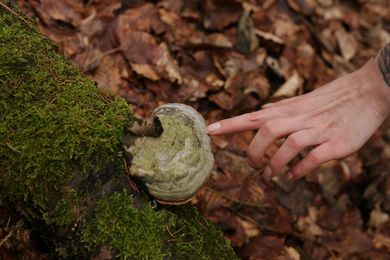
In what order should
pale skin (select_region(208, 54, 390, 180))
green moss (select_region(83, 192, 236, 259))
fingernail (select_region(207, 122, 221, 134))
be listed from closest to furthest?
green moss (select_region(83, 192, 236, 259)) → fingernail (select_region(207, 122, 221, 134)) → pale skin (select_region(208, 54, 390, 180))

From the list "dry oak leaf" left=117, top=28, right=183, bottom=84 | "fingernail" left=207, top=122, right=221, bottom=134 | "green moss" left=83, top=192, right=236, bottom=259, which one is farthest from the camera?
"dry oak leaf" left=117, top=28, right=183, bottom=84

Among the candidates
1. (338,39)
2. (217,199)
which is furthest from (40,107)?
(338,39)

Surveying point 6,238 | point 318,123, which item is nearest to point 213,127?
point 318,123

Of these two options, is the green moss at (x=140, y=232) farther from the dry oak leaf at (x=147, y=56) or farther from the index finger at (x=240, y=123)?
the dry oak leaf at (x=147, y=56)

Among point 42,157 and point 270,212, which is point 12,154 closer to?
point 42,157

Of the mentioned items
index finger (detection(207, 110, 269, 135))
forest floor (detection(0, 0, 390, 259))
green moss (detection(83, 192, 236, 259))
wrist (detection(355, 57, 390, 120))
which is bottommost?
forest floor (detection(0, 0, 390, 259))

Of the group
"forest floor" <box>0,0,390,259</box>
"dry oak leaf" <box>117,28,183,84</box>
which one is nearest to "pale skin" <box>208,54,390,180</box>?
"forest floor" <box>0,0,390,259</box>

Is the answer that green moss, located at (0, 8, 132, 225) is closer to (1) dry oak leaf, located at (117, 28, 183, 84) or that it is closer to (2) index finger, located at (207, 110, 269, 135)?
(2) index finger, located at (207, 110, 269, 135)

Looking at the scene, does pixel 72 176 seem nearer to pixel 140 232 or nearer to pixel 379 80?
pixel 140 232
